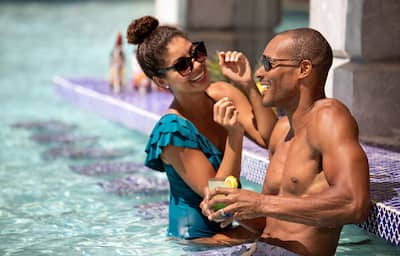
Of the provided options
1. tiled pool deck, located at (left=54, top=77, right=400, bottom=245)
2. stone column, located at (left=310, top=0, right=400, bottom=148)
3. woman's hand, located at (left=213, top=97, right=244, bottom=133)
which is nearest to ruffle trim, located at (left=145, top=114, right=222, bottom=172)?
woman's hand, located at (left=213, top=97, right=244, bottom=133)

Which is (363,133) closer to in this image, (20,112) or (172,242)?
(172,242)

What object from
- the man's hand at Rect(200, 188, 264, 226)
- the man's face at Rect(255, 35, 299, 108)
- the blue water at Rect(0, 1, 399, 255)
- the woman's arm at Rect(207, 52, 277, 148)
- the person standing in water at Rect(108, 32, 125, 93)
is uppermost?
the man's face at Rect(255, 35, 299, 108)

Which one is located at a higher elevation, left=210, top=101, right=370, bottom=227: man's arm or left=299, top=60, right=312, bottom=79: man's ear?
left=299, top=60, right=312, bottom=79: man's ear

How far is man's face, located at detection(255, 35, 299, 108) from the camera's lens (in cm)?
362

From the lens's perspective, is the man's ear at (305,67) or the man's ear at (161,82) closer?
the man's ear at (305,67)

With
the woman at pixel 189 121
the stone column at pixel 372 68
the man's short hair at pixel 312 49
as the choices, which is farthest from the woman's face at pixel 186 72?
the stone column at pixel 372 68

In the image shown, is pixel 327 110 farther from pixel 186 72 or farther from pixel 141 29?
pixel 141 29

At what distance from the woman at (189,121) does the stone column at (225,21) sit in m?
5.30

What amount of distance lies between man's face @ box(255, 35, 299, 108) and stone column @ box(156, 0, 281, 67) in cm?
612

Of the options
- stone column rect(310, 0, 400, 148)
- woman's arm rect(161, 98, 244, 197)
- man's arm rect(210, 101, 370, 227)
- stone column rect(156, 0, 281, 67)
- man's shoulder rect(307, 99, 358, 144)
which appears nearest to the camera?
man's arm rect(210, 101, 370, 227)

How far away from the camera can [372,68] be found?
623 cm

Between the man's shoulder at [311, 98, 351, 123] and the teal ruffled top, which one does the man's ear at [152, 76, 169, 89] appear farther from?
the man's shoulder at [311, 98, 351, 123]

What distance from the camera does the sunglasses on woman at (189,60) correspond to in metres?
4.38

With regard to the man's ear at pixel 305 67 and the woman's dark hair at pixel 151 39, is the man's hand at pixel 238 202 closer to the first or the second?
the man's ear at pixel 305 67
